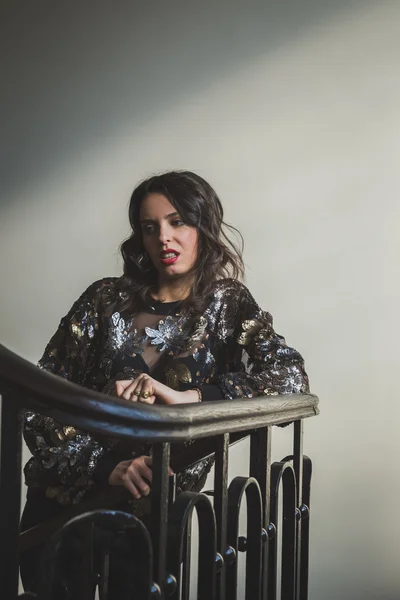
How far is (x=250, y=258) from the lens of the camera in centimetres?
345

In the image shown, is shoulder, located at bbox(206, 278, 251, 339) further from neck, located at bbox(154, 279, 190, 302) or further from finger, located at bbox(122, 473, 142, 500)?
finger, located at bbox(122, 473, 142, 500)

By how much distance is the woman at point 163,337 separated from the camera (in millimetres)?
2078

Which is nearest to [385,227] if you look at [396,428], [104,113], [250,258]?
[250,258]

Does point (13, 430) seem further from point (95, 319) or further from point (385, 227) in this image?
point (385, 227)

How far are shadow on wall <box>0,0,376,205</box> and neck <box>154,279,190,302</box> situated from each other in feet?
4.75

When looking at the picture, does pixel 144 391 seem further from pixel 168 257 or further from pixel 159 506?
pixel 168 257

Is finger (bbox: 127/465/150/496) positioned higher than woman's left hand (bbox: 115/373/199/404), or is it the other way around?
woman's left hand (bbox: 115/373/199/404)

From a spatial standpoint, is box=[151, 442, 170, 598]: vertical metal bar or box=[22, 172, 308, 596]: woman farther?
box=[22, 172, 308, 596]: woman

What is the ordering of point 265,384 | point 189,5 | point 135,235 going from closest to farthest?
point 265,384, point 135,235, point 189,5

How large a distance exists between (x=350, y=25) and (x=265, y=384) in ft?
6.46

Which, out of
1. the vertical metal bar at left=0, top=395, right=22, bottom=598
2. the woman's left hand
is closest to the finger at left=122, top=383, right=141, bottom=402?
the woman's left hand

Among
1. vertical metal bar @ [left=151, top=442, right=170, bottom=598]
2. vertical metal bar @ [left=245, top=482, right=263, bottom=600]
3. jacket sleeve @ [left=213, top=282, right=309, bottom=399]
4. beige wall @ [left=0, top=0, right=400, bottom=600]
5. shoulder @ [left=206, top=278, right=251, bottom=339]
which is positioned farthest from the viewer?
beige wall @ [left=0, top=0, right=400, bottom=600]

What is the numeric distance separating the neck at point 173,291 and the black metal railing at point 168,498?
2.32ft

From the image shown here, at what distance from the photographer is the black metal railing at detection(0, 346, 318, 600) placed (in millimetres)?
875
